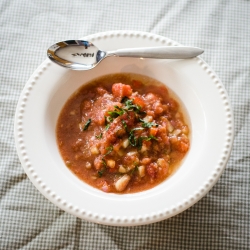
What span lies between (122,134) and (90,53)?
2.26 feet

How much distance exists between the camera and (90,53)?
3.22 m

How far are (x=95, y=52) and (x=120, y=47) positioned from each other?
0.20 meters

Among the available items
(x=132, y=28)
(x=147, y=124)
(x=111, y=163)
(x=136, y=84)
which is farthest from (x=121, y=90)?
(x=132, y=28)

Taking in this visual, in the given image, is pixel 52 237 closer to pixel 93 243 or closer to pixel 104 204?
pixel 93 243

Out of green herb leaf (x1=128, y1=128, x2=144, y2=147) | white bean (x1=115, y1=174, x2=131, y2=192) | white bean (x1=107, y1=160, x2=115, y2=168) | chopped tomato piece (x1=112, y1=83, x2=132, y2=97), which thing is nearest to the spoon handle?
chopped tomato piece (x1=112, y1=83, x2=132, y2=97)

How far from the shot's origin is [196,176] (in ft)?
9.68

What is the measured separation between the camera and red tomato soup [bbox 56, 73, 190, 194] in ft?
10.3

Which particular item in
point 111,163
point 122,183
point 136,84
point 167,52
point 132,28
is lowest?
point 122,183

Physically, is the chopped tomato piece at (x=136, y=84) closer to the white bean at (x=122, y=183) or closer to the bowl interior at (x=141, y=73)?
the bowl interior at (x=141, y=73)

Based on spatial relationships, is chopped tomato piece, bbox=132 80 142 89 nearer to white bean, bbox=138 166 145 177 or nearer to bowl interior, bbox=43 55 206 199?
bowl interior, bbox=43 55 206 199

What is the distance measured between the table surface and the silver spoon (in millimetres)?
610

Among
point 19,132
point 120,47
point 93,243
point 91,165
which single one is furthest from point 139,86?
point 93,243

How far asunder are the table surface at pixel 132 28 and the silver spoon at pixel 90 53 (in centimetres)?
61

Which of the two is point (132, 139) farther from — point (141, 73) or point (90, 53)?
point (90, 53)
